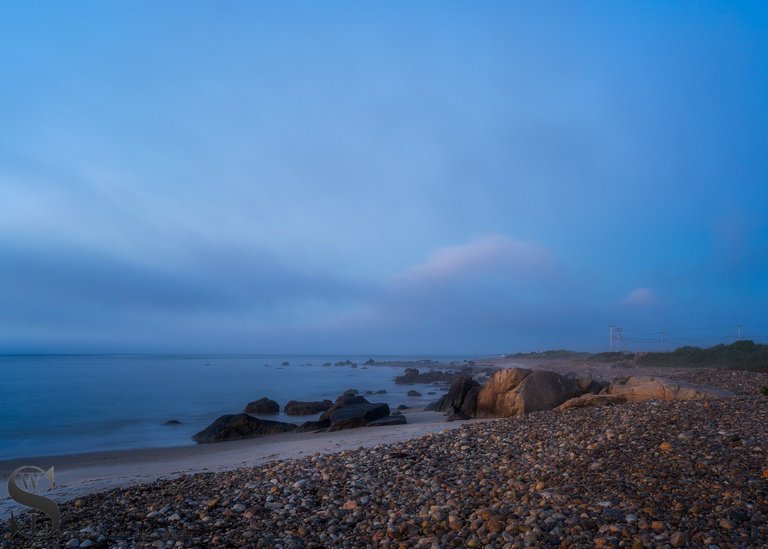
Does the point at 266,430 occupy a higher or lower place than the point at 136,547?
lower

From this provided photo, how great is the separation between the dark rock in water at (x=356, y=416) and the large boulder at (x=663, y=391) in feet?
25.9

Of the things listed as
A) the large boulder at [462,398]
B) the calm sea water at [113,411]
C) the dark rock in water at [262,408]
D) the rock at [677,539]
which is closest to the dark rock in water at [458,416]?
the large boulder at [462,398]

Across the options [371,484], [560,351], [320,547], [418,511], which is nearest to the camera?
[320,547]

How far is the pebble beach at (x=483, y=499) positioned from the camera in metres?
5.03

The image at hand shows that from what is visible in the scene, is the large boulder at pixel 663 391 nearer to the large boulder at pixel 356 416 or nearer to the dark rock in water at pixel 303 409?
the large boulder at pixel 356 416

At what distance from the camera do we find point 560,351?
9588 centimetres

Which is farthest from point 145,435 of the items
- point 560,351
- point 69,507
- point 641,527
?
point 560,351

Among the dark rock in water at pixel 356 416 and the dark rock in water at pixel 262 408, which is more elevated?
the dark rock in water at pixel 356 416

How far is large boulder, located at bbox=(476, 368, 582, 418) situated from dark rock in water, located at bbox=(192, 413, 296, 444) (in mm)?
7480

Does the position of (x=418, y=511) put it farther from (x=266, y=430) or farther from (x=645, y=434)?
(x=266, y=430)

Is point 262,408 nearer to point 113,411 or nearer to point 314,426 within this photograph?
point 314,426

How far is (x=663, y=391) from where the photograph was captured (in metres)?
14.4

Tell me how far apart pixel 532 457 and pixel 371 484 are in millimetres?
2664

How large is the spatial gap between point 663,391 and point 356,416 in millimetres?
9667
